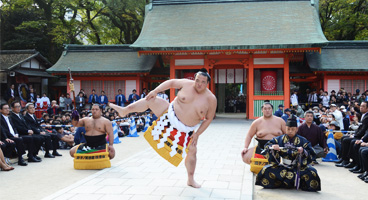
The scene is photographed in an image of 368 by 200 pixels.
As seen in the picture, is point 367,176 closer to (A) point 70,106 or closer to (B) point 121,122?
(B) point 121,122

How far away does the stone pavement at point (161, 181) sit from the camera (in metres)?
3.95

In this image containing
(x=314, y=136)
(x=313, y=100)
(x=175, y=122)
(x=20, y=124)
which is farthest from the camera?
(x=313, y=100)

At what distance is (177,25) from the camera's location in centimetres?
1662

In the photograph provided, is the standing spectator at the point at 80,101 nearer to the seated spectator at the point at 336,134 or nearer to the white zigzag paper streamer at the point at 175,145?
the seated spectator at the point at 336,134

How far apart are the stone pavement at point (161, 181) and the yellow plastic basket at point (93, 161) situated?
8.0 inches

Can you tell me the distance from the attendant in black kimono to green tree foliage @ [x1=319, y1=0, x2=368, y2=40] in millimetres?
18111

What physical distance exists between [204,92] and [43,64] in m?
18.5

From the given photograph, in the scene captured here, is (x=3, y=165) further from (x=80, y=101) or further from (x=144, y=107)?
(x=80, y=101)

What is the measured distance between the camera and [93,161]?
558cm

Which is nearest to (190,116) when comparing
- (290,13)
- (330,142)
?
(330,142)

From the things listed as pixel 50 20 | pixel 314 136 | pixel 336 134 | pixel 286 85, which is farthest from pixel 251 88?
pixel 50 20

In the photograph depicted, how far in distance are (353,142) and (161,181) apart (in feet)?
12.2

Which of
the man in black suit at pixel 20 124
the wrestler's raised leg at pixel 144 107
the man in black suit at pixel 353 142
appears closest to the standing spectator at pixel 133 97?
the man in black suit at pixel 20 124

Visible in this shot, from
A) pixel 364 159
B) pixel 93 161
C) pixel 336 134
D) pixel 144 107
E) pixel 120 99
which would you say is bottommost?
pixel 93 161
